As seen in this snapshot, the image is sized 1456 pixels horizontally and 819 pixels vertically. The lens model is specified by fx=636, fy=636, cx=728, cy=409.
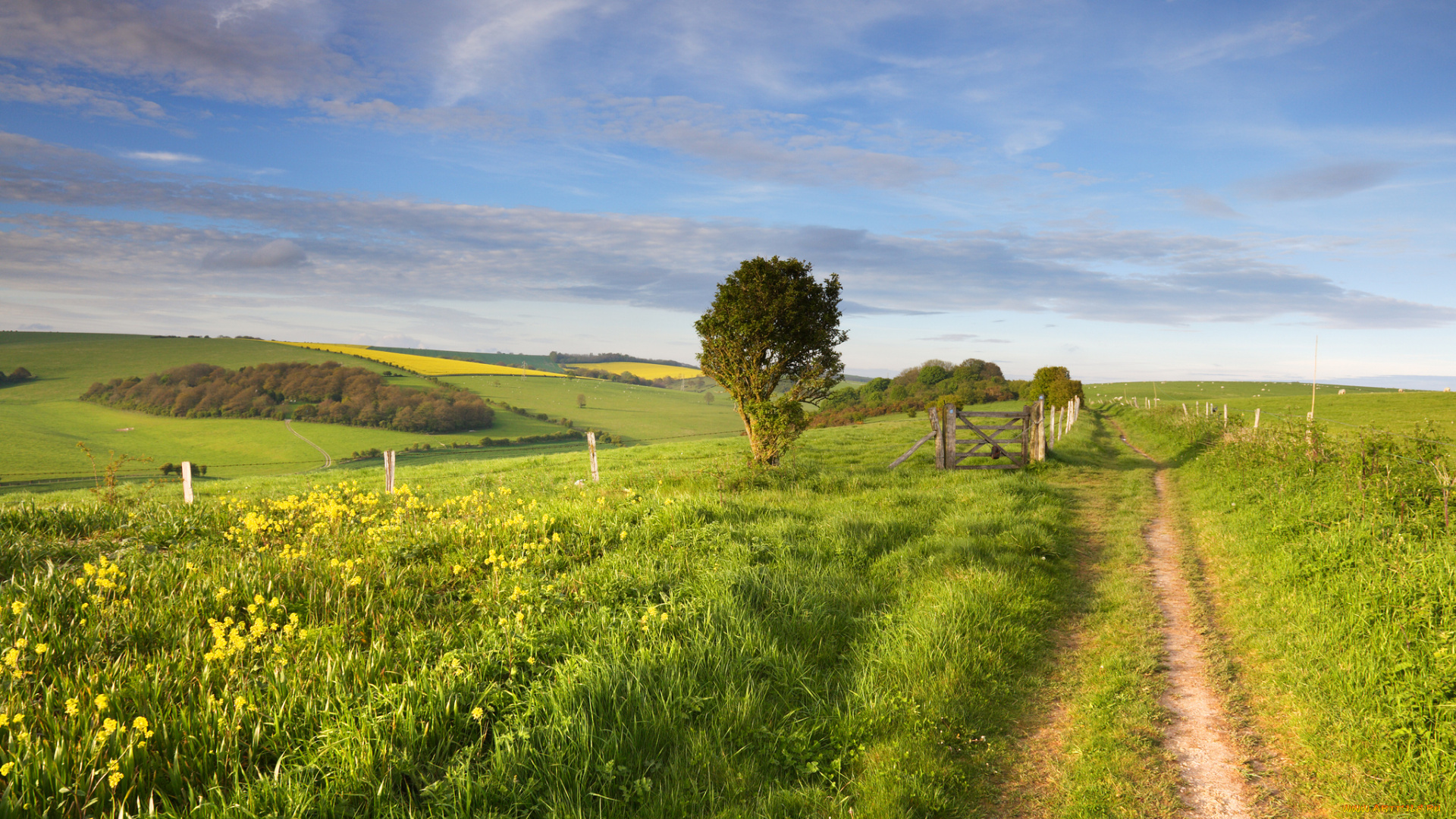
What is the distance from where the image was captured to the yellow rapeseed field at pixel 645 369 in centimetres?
11206

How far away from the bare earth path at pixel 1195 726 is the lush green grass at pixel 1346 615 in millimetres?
288

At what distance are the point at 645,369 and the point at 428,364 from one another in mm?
36381

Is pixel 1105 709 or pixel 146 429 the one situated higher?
pixel 1105 709

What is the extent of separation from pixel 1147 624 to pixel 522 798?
258 inches

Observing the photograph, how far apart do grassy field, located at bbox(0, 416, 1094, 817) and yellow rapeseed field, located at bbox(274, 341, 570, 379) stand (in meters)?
87.0

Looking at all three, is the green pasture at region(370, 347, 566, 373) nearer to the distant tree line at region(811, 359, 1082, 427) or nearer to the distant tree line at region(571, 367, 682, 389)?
the distant tree line at region(571, 367, 682, 389)

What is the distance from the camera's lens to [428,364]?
98.8 meters

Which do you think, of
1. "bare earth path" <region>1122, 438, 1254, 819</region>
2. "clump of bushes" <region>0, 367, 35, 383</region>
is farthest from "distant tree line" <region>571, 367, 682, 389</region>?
"bare earth path" <region>1122, 438, 1254, 819</region>

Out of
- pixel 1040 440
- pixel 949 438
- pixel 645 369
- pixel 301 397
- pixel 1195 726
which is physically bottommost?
pixel 1195 726

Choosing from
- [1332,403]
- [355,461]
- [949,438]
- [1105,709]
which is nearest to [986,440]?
[949,438]

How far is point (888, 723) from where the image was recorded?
15.3ft

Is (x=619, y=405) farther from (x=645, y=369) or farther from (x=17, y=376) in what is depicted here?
(x=17, y=376)

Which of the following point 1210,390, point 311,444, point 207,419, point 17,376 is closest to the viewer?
point 311,444

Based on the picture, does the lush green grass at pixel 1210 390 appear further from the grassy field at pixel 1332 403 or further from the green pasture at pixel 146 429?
the green pasture at pixel 146 429
